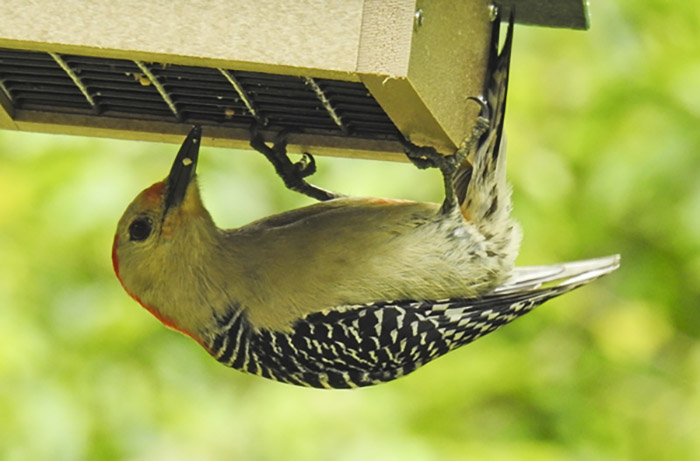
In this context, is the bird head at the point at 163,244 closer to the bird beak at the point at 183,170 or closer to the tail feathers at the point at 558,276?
the bird beak at the point at 183,170

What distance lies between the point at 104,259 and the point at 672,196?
3191 millimetres

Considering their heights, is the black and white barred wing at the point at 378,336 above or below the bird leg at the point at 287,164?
below

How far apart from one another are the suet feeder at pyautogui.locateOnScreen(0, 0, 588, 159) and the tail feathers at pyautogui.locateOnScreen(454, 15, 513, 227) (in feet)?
0.21

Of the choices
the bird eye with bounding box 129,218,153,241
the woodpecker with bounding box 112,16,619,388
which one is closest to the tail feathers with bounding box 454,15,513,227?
the woodpecker with bounding box 112,16,619,388

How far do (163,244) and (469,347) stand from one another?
3.15 m

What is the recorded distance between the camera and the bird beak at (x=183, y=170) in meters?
4.08

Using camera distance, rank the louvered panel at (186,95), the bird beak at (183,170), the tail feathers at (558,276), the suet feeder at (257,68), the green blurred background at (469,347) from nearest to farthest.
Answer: the suet feeder at (257,68)
the louvered panel at (186,95)
the bird beak at (183,170)
the tail feathers at (558,276)
the green blurred background at (469,347)

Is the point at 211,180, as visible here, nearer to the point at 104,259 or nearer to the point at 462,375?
the point at 104,259

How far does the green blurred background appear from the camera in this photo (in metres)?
5.96

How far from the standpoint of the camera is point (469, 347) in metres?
7.11

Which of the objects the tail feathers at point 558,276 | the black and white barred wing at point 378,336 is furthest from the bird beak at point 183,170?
the tail feathers at point 558,276

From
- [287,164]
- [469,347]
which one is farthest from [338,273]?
[469,347]

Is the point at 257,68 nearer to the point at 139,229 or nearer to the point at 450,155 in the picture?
the point at 450,155

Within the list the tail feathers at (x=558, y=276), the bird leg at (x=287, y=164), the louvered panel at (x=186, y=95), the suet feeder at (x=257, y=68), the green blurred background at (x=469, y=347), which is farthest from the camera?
the green blurred background at (x=469, y=347)
